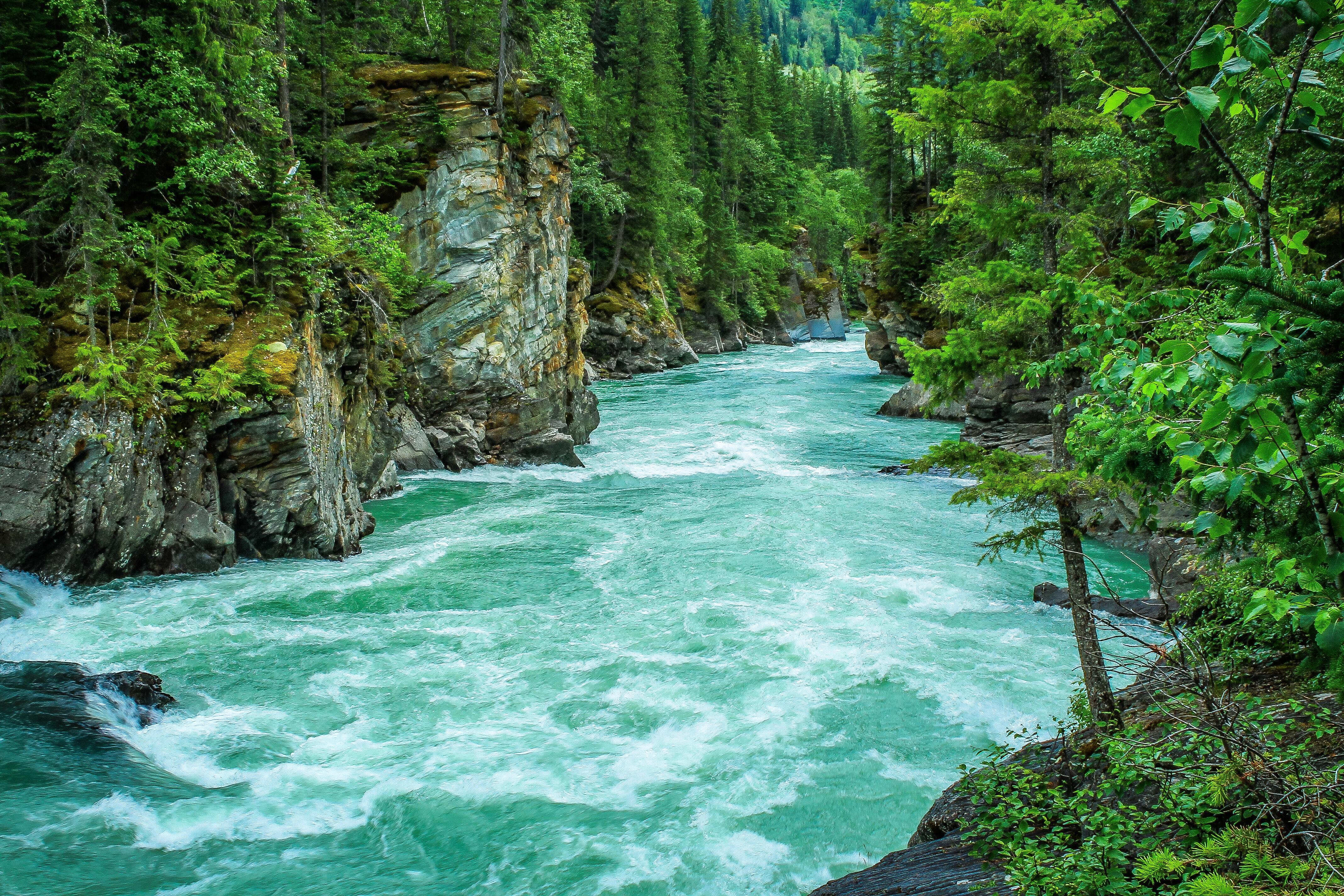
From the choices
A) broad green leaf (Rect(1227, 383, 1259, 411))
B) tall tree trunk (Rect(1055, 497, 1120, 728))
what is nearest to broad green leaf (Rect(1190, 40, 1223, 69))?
broad green leaf (Rect(1227, 383, 1259, 411))

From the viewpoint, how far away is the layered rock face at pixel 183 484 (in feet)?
37.8

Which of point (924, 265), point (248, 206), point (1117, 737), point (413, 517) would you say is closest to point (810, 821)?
point (1117, 737)

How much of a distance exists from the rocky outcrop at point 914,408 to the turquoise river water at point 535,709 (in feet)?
46.1

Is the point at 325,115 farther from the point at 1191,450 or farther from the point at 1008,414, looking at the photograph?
the point at 1191,450

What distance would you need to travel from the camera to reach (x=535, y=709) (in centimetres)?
969

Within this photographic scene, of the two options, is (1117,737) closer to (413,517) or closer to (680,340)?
(413,517)

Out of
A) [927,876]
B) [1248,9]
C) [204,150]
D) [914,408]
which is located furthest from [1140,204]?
Answer: [914,408]

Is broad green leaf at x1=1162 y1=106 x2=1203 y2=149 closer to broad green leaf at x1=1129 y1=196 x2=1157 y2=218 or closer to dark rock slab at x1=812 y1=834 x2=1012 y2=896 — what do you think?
broad green leaf at x1=1129 y1=196 x2=1157 y2=218

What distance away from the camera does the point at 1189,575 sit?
11664mm

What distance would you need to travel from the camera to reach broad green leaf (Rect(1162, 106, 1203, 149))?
2.14 metres

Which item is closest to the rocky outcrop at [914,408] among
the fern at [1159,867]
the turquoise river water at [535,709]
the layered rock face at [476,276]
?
the layered rock face at [476,276]

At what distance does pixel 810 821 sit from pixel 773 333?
5927 cm

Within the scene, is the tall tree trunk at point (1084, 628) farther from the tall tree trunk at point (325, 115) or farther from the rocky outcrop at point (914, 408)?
the rocky outcrop at point (914, 408)

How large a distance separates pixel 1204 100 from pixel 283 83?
1978 cm
